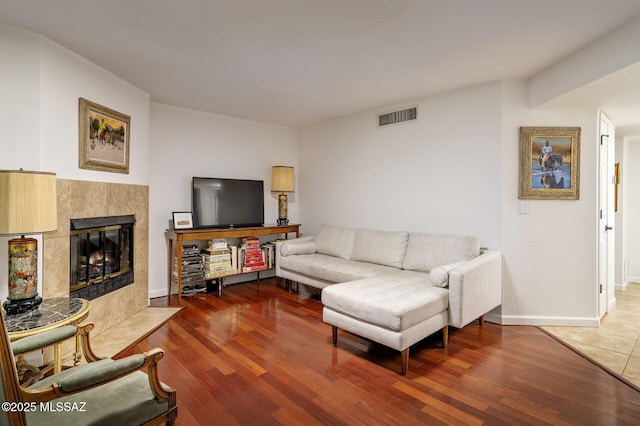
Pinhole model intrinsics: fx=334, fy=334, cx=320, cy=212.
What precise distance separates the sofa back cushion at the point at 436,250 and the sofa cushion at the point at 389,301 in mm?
549

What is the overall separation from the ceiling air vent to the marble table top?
12.1 ft

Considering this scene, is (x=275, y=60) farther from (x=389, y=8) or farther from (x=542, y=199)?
(x=542, y=199)

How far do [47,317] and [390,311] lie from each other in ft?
7.01

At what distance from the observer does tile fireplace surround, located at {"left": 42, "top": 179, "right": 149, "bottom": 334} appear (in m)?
2.59

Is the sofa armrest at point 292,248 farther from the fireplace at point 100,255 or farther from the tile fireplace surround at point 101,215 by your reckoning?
the fireplace at point 100,255

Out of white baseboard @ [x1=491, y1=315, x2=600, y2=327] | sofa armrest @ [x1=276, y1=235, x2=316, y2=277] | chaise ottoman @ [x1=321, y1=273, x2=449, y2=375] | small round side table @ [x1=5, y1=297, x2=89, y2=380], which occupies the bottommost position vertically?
white baseboard @ [x1=491, y1=315, x2=600, y2=327]

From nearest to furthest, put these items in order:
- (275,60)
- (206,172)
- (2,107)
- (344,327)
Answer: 1. (2,107)
2. (344,327)
3. (275,60)
4. (206,172)

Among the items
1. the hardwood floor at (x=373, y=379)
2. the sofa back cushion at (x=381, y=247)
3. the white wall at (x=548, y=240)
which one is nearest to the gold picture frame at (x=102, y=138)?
the hardwood floor at (x=373, y=379)

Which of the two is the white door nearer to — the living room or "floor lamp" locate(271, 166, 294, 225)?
the living room

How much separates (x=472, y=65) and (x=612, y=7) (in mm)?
1024

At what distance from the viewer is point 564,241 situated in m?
3.29

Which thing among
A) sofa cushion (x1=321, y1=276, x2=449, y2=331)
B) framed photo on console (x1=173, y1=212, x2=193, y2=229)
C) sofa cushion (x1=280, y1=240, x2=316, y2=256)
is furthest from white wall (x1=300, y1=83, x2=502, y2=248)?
framed photo on console (x1=173, y1=212, x2=193, y2=229)

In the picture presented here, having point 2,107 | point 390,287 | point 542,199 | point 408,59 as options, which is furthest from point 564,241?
point 2,107

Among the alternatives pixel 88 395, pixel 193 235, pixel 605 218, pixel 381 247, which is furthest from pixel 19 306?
pixel 605 218
